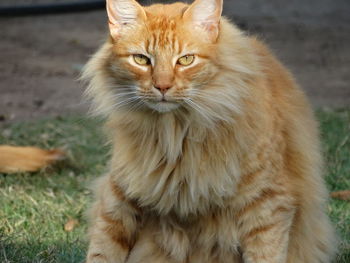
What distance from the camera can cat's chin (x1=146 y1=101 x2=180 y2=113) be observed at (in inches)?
142

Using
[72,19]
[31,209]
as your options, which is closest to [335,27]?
[72,19]

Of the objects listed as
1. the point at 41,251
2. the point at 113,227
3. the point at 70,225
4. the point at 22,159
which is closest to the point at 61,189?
the point at 22,159

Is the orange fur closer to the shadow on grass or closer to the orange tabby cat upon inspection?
the shadow on grass

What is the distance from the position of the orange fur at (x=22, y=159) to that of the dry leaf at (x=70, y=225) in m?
0.71

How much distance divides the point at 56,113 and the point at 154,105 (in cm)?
419

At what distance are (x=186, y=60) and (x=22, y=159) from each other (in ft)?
8.15

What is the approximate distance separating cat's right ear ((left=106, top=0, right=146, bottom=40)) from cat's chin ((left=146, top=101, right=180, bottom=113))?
0.38 metres

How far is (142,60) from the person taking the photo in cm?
366

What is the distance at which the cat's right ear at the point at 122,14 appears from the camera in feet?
12.2

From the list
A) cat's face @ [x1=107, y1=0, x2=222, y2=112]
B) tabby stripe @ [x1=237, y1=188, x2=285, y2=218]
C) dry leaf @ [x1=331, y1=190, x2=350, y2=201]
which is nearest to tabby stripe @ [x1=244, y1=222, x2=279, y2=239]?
tabby stripe @ [x1=237, y1=188, x2=285, y2=218]

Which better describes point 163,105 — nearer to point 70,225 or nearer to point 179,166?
point 179,166

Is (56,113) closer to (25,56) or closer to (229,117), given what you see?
(25,56)

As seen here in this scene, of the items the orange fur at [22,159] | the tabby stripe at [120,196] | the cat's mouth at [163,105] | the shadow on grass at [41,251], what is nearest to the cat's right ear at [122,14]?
the cat's mouth at [163,105]

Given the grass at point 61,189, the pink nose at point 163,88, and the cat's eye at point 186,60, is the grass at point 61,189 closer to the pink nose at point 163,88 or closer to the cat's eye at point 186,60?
the pink nose at point 163,88
